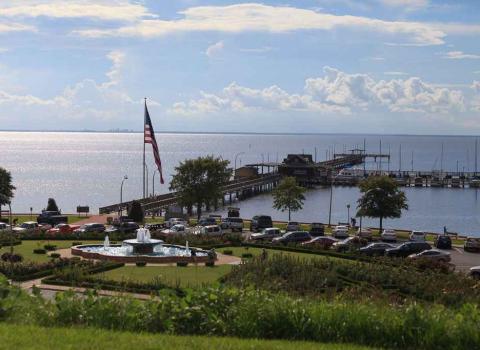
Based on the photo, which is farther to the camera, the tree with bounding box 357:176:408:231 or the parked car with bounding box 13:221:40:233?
the tree with bounding box 357:176:408:231

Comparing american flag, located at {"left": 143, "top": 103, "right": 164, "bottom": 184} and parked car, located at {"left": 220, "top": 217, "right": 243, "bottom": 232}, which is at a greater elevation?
american flag, located at {"left": 143, "top": 103, "right": 164, "bottom": 184}

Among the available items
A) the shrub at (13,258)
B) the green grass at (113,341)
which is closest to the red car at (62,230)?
the shrub at (13,258)

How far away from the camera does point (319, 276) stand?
29.7 m

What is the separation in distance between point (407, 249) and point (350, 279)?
13.9 meters

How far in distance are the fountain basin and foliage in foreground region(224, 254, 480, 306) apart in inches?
244

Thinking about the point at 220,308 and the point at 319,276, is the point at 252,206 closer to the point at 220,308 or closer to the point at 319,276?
the point at 319,276

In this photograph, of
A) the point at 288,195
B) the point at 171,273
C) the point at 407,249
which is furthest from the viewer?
the point at 288,195

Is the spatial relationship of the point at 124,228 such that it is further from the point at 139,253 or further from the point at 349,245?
the point at 349,245

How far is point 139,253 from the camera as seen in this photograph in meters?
40.7

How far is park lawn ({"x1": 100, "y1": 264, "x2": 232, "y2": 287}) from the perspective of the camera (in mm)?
31847

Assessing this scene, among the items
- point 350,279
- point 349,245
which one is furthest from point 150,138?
point 350,279

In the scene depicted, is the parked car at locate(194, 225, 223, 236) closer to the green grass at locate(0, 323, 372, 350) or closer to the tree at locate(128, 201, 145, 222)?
the tree at locate(128, 201, 145, 222)

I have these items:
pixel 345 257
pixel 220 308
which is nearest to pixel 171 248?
pixel 345 257

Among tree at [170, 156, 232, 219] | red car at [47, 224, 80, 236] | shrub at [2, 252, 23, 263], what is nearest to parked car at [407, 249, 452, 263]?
shrub at [2, 252, 23, 263]
